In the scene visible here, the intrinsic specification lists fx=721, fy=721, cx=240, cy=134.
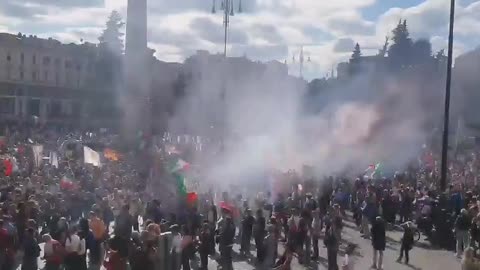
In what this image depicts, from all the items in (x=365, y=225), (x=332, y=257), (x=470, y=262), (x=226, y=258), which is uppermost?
(x=470, y=262)

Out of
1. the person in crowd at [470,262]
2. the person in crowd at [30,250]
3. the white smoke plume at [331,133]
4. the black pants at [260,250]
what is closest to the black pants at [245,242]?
the black pants at [260,250]

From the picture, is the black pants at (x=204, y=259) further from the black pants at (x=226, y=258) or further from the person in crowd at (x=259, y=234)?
the person in crowd at (x=259, y=234)

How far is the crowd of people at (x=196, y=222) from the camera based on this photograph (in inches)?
443

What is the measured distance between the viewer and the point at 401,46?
68.3 m

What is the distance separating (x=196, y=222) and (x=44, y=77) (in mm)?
74896

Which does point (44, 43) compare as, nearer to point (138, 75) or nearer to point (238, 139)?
point (138, 75)

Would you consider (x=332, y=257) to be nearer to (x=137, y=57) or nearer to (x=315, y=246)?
(x=315, y=246)

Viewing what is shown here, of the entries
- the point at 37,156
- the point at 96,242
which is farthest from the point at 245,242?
the point at 37,156

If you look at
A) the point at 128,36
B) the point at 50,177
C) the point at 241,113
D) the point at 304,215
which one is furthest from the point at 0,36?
the point at 304,215

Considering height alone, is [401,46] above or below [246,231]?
above

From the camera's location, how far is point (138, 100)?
5122 centimetres

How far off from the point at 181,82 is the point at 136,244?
227 feet

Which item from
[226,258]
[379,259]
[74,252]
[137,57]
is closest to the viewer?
[74,252]

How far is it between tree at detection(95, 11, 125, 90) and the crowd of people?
63.0 m
